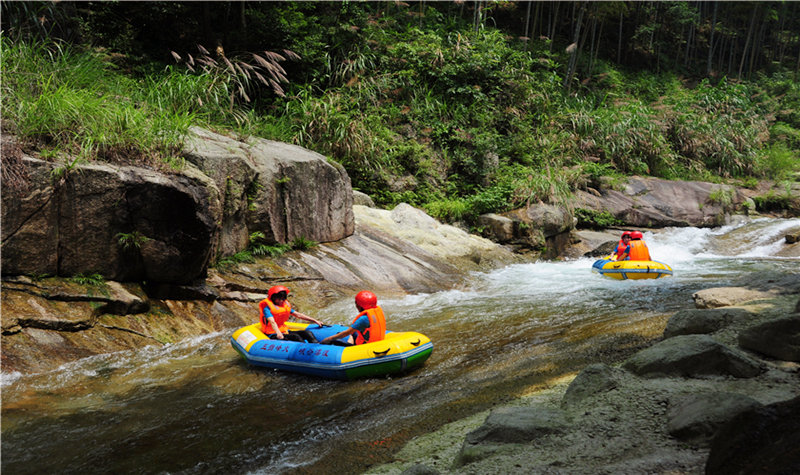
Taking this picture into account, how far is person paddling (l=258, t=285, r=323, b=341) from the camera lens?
221 inches

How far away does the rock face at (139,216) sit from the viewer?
5543mm

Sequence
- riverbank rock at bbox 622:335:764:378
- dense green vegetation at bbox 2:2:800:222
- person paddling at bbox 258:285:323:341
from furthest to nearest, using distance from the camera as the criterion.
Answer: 1. dense green vegetation at bbox 2:2:800:222
2. person paddling at bbox 258:285:323:341
3. riverbank rock at bbox 622:335:764:378

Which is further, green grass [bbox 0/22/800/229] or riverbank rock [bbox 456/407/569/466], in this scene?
green grass [bbox 0/22/800/229]

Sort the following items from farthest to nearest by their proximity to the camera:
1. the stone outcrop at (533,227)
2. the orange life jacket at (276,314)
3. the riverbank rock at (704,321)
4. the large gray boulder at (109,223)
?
the stone outcrop at (533,227)
the orange life jacket at (276,314)
the large gray boulder at (109,223)
the riverbank rock at (704,321)

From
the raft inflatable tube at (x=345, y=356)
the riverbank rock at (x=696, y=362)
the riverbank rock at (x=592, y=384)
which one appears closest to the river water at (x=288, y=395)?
the raft inflatable tube at (x=345, y=356)

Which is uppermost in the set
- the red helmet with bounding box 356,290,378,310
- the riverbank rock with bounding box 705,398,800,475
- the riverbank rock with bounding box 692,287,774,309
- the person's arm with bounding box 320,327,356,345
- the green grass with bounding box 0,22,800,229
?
the green grass with bounding box 0,22,800,229

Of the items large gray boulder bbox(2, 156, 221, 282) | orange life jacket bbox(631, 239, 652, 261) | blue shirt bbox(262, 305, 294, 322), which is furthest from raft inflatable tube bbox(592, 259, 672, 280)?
large gray boulder bbox(2, 156, 221, 282)

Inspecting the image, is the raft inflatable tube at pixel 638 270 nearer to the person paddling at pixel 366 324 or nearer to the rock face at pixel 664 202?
the rock face at pixel 664 202

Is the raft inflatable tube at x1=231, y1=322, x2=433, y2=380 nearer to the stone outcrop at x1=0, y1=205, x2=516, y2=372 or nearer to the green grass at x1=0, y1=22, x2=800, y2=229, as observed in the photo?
the stone outcrop at x1=0, y1=205, x2=516, y2=372

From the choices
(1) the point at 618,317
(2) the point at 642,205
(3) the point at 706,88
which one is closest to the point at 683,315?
(1) the point at 618,317

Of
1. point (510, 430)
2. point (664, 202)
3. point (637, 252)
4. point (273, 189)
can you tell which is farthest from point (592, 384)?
point (664, 202)

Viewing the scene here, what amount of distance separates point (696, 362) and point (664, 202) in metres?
13.4

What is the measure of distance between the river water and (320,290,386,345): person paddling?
470 mm

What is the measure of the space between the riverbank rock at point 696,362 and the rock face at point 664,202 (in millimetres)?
10926
